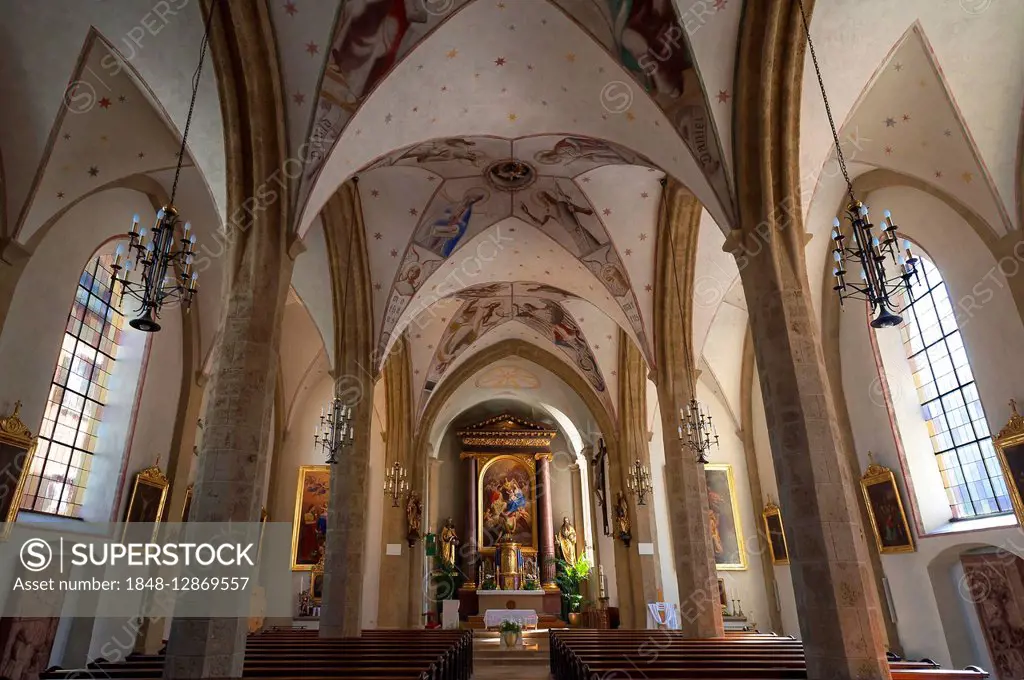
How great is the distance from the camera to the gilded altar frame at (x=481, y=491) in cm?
2405

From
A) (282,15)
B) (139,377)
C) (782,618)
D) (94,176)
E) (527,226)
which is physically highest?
(527,226)

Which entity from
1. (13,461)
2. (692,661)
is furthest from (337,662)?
(13,461)

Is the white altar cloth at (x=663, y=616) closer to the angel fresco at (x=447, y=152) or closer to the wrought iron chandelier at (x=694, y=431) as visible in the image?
the wrought iron chandelier at (x=694, y=431)

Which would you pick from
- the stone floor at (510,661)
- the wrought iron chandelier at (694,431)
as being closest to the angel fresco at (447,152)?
the wrought iron chandelier at (694,431)

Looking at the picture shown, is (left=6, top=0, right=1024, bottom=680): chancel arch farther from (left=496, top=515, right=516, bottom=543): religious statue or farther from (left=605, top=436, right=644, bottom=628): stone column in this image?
Result: (left=496, top=515, right=516, bottom=543): religious statue

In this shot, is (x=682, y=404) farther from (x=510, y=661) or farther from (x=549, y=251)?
(x=510, y=661)

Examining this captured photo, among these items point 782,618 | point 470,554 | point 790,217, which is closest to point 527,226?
point 790,217

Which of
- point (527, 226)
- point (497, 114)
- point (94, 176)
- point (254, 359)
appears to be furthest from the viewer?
point (527, 226)

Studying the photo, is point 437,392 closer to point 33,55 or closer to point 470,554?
point 470,554

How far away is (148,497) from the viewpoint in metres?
10.9

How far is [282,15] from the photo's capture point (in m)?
7.10

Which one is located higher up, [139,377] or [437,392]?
[437,392]

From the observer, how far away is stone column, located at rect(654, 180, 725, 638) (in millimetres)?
10578

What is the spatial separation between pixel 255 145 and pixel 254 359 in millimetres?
2585
